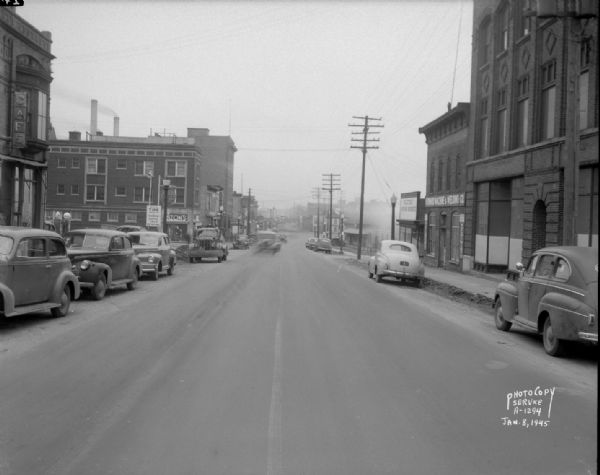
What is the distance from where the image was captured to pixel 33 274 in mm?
11047

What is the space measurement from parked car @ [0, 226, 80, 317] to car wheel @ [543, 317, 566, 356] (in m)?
8.80

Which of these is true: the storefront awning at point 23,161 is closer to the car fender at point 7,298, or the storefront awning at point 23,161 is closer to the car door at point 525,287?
the car fender at point 7,298

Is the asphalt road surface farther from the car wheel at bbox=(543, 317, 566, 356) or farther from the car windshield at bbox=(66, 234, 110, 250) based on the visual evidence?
the car windshield at bbox=(66, 234, 110, 250)

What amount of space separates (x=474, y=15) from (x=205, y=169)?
68.0m

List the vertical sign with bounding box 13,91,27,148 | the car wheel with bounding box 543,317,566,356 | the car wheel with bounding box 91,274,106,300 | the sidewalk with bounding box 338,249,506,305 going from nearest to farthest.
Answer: the car wheel with bounding box 543,317,566,356 → the car wheel with bounding box 91,274,106,300 → the sidewalk with bounding box 338,249,506,305 → the vertical sign with bounding box 13,91,27,148

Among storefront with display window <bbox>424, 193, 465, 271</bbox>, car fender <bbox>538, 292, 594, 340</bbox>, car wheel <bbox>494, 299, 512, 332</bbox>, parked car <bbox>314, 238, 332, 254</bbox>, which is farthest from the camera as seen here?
parked car <bbox>314, 238, 332, 254</bbox>

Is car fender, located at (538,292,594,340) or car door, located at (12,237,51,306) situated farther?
car door, located at (12,237,51,306)

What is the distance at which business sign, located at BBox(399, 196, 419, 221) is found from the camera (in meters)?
41.8

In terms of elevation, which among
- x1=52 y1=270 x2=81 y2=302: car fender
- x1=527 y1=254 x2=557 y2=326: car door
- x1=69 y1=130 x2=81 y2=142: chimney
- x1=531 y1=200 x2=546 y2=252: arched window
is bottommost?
x1=52 y1=270 x2=81 y2=302: car fender

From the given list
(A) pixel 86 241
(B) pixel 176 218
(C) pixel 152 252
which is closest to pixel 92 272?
(A) pixel 86 241

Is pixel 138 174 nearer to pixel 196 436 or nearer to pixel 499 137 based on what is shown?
pixel 499 137

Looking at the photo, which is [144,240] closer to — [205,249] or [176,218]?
[205,249]

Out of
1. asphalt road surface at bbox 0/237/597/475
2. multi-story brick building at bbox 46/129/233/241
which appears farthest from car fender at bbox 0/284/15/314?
multi-story brick building at bbox 46/129/233/241

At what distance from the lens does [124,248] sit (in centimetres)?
1722
